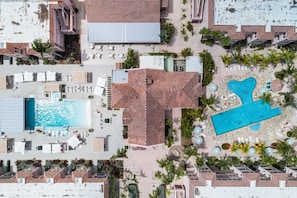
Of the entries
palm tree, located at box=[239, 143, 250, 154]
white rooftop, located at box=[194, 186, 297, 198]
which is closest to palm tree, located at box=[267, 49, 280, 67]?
palm tree, located at box=[239, 143, 250, 154]

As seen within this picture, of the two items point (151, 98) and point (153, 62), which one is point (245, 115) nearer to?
point (151, 98)

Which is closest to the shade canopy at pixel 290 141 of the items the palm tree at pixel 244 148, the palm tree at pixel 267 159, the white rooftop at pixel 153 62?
the palm tree at pixel 267 159

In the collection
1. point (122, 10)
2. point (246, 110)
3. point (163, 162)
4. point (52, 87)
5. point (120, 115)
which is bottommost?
point (163, 162)

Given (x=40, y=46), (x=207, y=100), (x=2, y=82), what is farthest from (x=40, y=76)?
(x=207, y=100)

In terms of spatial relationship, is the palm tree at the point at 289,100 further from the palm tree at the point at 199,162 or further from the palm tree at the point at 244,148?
the palm tree at the point at 199,162

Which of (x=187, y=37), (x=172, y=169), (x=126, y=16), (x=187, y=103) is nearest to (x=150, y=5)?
(x=126, y=16)

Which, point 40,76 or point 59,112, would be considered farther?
point 59,112

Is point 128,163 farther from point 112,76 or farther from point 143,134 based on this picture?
point 112,76
